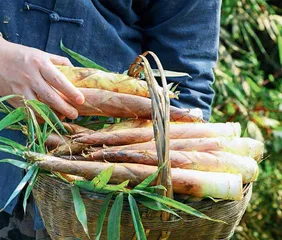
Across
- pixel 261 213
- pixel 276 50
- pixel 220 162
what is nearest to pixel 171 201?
pixel 220 162

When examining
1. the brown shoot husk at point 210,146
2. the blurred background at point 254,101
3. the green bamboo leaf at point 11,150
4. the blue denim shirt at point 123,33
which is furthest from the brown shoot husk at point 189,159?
the blurred background at point 254,101

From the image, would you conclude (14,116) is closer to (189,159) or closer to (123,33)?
(189,159)

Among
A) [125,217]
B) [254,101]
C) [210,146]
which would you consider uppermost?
[210,146]

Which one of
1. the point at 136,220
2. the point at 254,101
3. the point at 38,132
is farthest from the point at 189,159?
the point at 254,101

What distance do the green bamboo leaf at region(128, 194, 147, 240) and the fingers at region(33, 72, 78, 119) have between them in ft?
0.94

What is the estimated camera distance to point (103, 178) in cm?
125

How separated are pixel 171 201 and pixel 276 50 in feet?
8.95

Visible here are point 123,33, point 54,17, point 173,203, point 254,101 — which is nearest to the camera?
point 173,203

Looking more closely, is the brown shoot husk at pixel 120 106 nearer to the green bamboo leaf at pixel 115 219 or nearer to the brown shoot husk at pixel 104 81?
the brown shoot husk at pixel 104 81

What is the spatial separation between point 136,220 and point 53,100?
0.34m

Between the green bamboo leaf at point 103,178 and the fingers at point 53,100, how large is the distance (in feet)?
0.79

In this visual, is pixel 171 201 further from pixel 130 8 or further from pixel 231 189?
pixel 130 8

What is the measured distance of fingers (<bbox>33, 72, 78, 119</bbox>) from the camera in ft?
4.76

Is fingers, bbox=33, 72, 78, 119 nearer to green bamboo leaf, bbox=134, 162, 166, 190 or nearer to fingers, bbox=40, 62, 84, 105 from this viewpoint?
fingers, bbox=40, 62, 84, 105
